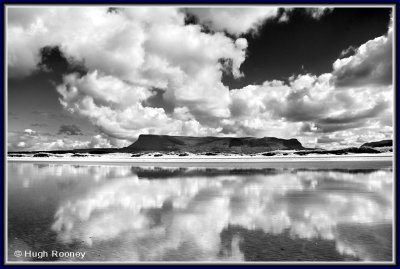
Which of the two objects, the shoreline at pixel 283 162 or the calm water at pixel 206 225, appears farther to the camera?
the shoreline at pixel 283 162

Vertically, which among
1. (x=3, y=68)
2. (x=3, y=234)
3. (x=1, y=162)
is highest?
(x=3, y=68)

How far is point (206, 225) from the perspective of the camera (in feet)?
35.4

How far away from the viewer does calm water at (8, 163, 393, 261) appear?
870cm

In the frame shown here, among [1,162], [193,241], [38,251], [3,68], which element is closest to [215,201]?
[193,241]

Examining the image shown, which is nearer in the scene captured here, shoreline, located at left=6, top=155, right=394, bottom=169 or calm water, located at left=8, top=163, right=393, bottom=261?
calm water, located at left=8, top=163, right=393, bottom=261

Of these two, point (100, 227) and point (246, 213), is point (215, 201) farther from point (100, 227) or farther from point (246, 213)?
point (100, 227)

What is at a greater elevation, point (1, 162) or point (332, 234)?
point (1, 162)

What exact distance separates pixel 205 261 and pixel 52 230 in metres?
5.31

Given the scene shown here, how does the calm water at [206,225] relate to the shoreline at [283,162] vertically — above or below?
below

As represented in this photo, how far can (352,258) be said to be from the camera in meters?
8.38

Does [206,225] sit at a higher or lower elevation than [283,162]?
lower

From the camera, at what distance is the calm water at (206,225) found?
28.5 feet

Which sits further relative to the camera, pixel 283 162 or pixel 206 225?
pixel 283 162

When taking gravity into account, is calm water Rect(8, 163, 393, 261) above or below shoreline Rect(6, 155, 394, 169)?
below
